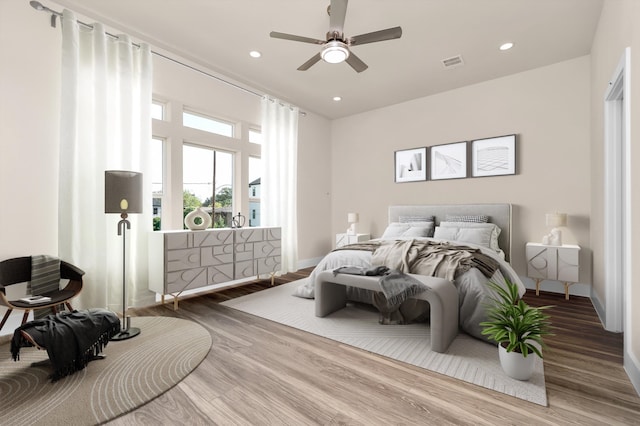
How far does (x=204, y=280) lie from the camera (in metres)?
3.62

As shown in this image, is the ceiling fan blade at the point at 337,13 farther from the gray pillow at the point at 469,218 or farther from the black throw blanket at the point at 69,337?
the gray pillow at the point at 469,218

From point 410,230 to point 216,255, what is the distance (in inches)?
111

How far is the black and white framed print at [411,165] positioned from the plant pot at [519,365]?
3.61 metres

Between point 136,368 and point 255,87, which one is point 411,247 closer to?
point 136,368

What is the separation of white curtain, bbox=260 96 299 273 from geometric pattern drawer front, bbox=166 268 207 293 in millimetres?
1410

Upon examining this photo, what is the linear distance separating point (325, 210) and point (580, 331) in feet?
14.3

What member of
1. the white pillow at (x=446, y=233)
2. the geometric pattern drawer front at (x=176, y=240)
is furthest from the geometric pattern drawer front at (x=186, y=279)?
the white pillow at (x=446, y=233)

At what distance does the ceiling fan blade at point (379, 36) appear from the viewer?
96.1 inches

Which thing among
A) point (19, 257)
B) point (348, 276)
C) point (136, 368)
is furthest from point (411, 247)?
point (19, 257)

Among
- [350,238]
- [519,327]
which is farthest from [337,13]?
[350,238]

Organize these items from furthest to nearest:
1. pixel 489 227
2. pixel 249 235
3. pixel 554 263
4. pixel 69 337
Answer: pixel 249 235, pixel 489 227, pixel 554 263, pixel 69 337

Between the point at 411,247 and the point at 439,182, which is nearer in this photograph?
the point at 411,247

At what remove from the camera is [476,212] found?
4473 millimetres

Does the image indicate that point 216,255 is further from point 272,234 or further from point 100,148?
point 100,148
